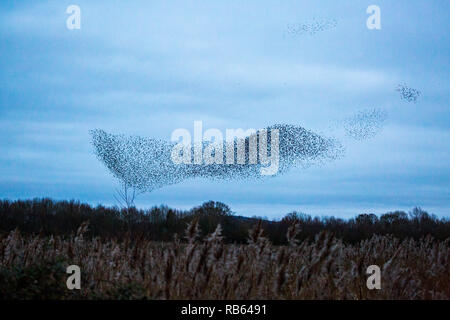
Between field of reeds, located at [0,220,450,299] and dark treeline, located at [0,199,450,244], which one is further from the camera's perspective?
dark treeline, located at [0,199,450,244]

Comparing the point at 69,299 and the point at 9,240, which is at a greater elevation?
the point at 9,240

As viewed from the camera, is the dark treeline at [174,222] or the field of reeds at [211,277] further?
the dark treeline at [174,222]

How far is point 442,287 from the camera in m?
8.31

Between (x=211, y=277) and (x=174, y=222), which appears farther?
(x=174, y=222)

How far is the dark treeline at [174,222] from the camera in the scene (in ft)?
53.1

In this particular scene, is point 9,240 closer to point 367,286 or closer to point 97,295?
point 97,295

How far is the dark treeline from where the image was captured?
1619cm

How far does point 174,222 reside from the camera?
17.2 metres
